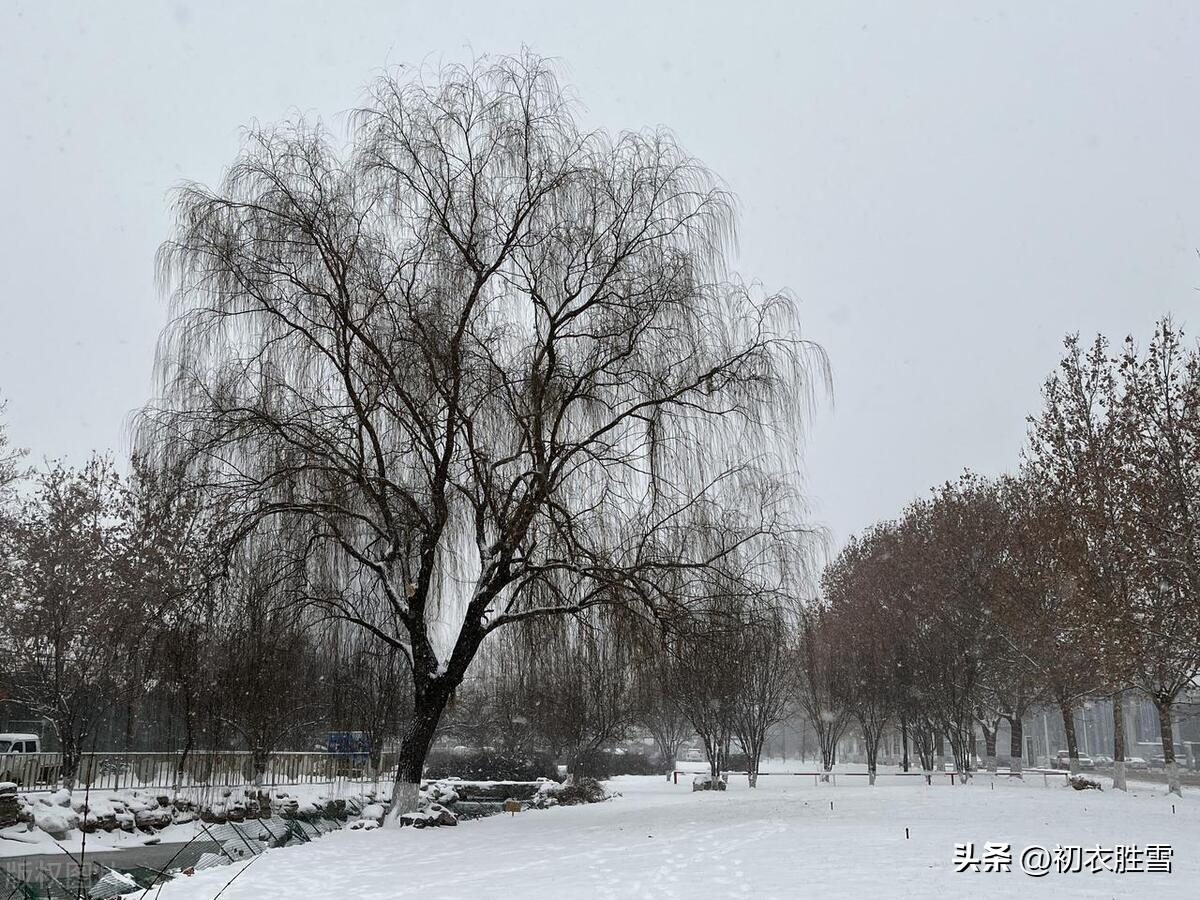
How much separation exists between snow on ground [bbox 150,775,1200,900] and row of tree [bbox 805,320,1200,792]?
444cm

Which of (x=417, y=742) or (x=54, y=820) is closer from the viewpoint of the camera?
(x=417, y=742)

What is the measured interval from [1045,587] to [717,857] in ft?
72.8

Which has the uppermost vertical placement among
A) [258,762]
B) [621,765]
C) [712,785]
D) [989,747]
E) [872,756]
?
[258,762]

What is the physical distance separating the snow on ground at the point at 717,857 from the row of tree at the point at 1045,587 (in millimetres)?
4439

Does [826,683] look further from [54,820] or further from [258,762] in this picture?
[54,820]

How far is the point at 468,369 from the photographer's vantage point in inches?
556

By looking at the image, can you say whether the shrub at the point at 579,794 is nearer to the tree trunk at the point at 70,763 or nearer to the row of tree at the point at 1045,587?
the row of tree at the point at 1045,587

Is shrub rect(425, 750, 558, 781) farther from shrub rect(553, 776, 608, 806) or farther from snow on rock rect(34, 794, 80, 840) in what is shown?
snow on rock rect(34, 794, 80, 840)

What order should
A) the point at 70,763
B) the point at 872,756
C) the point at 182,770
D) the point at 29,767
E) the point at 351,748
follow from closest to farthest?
the point at 70,763 → the point at 29,767 → the point at 182,770 → the point at 351,748 → the point at 872,756

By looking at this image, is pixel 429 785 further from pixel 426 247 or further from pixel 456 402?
pixel 426 247

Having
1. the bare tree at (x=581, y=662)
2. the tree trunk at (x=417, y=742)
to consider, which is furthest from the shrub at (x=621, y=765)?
the tree trunk at (x=417, y=742)

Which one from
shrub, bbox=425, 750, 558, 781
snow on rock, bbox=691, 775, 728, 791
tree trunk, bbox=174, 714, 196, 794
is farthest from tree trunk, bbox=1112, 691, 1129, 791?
tree trunk, bbox=174, 714, 196, 794

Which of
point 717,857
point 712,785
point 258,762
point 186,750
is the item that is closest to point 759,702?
point 712,785

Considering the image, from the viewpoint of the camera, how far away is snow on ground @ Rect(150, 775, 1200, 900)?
25.5 feet
